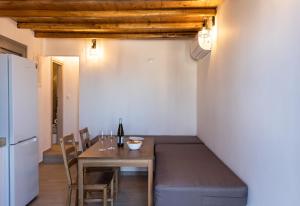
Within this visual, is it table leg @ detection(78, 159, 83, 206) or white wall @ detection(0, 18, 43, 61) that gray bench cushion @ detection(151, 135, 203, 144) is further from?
white wall @ detection(0, 18, 43, 61)

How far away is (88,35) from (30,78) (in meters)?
1.68

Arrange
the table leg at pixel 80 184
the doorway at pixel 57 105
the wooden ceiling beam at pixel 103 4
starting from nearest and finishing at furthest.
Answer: the table leg at pixel 80 184 → the wooden ceiling beam at pixel 103 4 → the doorway at pixel 57 105

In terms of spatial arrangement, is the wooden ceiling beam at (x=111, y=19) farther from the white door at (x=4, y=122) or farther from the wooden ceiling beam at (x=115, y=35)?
the white door at (x=4, y=122)

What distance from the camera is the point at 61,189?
12.8 feet

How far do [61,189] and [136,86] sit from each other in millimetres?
2137

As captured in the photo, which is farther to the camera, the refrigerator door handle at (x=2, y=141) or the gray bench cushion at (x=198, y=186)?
the refrigerator door handle at (x=2, y=141)

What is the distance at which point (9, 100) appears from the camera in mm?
2924

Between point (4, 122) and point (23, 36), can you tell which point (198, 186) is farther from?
point (23, 36)

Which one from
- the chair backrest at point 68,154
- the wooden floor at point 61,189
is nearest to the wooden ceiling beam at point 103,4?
the chair backrest at point 68,154

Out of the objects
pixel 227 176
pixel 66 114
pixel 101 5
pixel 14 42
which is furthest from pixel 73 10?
pixel 66 114

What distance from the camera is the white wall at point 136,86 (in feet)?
16.5

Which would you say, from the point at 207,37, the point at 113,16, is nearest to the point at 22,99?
the point at 113,16

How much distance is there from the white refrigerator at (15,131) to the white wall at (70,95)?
3391mm

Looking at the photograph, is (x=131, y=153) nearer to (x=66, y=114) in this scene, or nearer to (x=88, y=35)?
(x=88, y=35)
